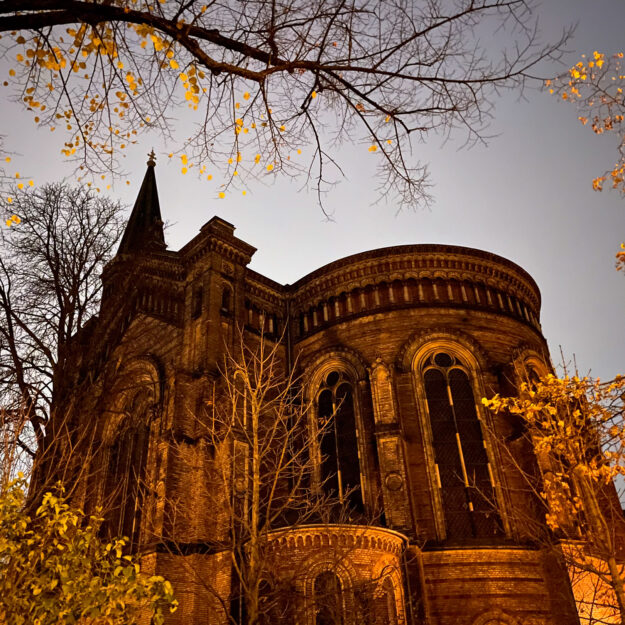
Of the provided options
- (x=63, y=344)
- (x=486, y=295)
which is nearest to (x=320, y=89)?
(x=63, y=344)

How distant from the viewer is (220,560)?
13.4 meters

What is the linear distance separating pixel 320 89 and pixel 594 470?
626cm

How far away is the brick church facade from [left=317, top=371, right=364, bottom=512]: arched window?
0.05 m

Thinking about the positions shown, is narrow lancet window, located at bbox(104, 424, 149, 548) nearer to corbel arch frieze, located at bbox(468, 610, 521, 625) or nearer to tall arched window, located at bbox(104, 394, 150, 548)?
tall arched window, located at bbox(104, 394, 150, 548)

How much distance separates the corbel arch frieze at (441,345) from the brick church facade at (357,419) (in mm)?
44

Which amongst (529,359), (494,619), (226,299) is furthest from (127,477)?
(529,359)

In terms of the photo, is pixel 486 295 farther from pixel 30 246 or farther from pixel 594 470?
pixel 30 246

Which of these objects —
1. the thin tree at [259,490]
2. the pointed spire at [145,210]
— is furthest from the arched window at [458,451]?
the pointed spire at [145,210]

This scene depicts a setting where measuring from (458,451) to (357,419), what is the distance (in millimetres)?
3122

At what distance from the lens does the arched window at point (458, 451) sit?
1514cm

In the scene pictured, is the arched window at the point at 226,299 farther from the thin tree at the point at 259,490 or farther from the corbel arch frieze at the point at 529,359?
the corbel arch frieze at the point at 529,359

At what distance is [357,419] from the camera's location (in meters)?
17.2

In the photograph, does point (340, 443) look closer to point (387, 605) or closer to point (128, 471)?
point (387, 605)

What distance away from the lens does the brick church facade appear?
42.3 feet
